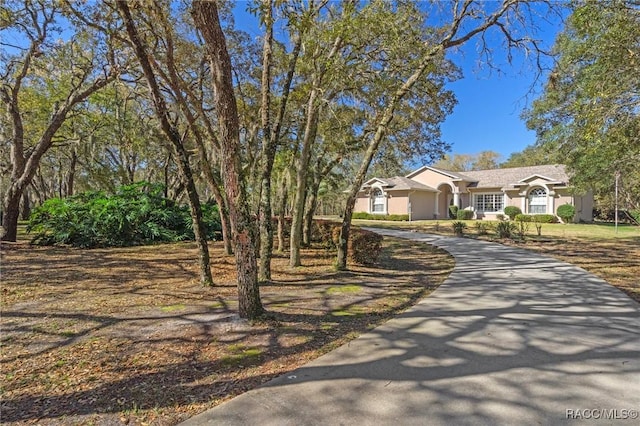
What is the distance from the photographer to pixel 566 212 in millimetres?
24359

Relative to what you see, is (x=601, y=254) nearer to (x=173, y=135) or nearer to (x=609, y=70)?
(x=609, y=70)

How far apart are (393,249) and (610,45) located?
8.07 metres

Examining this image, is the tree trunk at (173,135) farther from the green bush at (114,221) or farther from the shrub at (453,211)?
the shrub at (453,211)

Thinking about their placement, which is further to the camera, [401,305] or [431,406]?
[401,305]

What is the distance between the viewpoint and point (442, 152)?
1209 cm

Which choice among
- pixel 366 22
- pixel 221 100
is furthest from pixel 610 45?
pixel 221 100

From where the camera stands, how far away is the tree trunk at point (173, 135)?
194 inches

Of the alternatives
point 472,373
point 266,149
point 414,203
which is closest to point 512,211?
point 414,203

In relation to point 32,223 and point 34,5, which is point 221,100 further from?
point 32,223

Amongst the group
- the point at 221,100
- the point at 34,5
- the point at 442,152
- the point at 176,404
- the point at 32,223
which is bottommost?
the point at 176,404

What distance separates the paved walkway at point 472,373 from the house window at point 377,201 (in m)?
27.2

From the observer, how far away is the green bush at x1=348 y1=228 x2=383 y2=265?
8.67m

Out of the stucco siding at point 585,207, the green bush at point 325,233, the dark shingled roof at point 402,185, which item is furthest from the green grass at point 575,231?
the green bush at point 325,233

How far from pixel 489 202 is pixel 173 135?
95.4 feet
